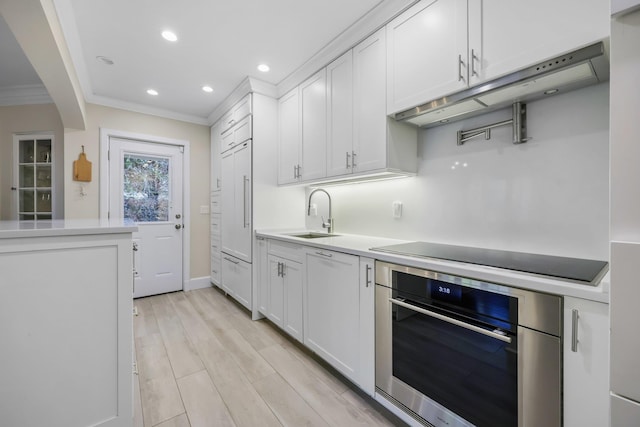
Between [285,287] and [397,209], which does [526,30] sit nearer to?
[397,209]

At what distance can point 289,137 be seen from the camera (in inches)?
110

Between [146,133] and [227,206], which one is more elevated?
[146,133]

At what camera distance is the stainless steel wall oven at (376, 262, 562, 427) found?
3.15 ft

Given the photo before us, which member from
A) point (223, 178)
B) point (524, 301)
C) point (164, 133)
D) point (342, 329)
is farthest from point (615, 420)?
point (164, 133)

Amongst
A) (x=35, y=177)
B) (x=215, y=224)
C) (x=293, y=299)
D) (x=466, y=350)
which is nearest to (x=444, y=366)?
(x=466, y=350)

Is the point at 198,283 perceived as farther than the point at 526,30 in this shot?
Yes

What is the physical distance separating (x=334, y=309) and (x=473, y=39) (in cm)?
176

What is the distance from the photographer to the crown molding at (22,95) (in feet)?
10.3

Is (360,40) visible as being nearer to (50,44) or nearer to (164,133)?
(50,44)

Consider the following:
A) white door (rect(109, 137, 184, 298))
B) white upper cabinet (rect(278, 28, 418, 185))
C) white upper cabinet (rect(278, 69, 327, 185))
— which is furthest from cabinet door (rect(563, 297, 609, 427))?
white door (rect(109, 137, 184, 298))

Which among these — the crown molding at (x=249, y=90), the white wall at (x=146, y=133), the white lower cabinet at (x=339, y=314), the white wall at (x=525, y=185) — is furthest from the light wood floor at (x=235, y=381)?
the crown molding at (x=249, y=90)

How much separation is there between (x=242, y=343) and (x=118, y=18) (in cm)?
272

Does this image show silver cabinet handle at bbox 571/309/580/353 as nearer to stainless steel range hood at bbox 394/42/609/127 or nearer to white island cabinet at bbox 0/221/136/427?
stainless steel range hood at bbox 394/42/609/127

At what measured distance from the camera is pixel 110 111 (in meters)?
3.40
